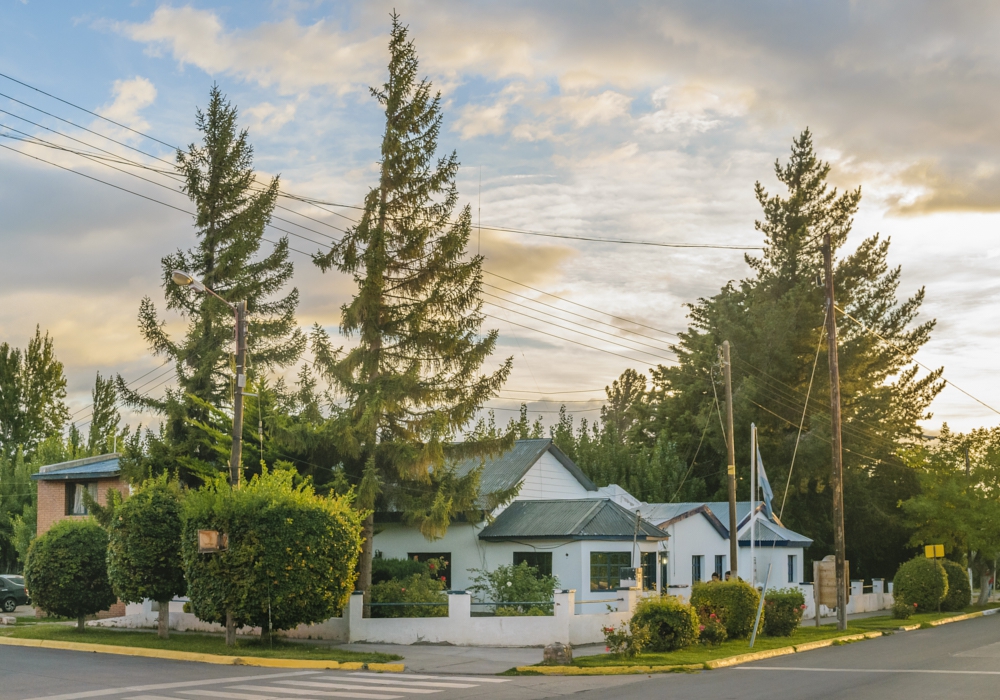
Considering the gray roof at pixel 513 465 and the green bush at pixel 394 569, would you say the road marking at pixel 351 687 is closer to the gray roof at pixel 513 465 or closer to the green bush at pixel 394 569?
the green bush at pixel 394 569

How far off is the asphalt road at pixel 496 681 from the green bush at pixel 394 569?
9.13 meters

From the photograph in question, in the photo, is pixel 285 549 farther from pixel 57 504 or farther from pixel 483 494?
pixel 57 504

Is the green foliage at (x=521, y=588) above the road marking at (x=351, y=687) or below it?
above

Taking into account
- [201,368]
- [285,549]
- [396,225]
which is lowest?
[285,549]

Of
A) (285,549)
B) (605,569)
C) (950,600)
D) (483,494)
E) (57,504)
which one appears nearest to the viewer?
(285,549)

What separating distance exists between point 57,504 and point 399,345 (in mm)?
17428

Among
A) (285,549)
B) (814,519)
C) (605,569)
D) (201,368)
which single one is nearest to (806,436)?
(814,519)

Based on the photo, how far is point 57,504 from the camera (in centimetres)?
3672

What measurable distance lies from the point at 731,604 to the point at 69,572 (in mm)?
18594

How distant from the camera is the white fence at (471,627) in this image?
24000mm

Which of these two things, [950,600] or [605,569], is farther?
[950,600]

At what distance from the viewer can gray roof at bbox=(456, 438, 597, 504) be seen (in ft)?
110

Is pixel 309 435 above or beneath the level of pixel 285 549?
above

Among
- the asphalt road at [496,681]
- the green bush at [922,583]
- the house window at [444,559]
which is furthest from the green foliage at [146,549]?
the green bush at [922,583]
